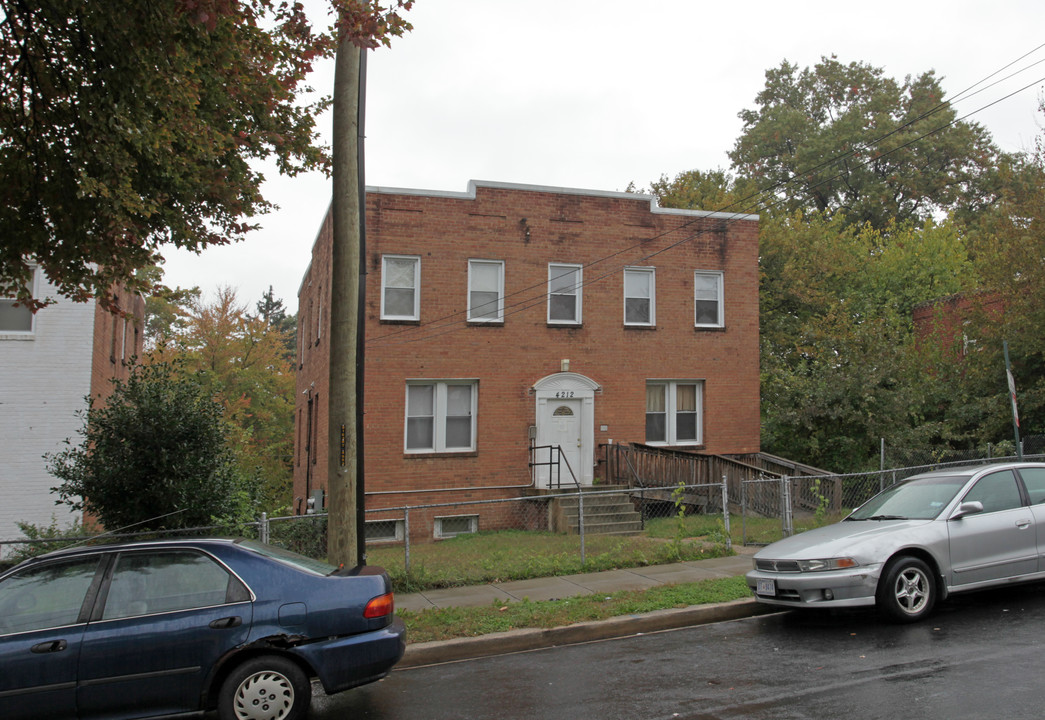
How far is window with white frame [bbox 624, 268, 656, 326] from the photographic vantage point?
66.0ft

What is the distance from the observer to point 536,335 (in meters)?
19.2

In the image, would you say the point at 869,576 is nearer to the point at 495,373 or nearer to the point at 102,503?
the point at 102,503

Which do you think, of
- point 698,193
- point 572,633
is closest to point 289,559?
point 572,633

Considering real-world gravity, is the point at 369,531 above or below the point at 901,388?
below

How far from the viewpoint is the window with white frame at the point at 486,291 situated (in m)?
19.0

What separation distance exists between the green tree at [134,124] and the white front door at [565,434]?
9.76 metres

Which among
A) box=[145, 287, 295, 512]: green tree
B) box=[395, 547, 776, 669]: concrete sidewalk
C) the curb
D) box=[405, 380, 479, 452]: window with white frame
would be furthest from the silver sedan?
box=[145, 287, 295, 512]: green tree

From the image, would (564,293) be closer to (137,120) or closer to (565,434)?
(565,434)

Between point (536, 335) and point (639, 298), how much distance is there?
2879mm

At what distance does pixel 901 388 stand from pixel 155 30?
17822 millimetres

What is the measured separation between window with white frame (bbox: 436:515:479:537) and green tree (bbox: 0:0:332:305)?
9333 millimetres

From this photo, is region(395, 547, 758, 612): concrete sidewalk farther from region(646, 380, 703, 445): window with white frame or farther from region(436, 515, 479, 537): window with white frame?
region(646, 380, 703, 445): window with white frame

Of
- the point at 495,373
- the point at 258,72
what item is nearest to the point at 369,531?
the point at 495,373

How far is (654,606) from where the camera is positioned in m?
9.10
